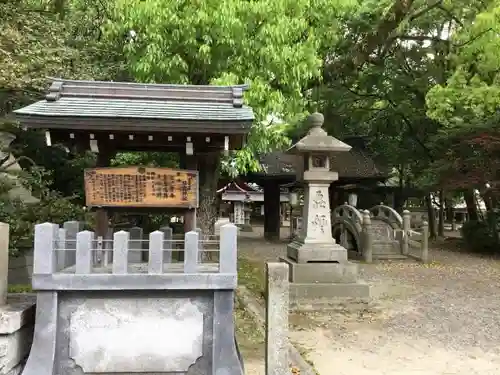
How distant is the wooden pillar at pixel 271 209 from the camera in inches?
973

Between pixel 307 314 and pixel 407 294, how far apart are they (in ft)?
10.7

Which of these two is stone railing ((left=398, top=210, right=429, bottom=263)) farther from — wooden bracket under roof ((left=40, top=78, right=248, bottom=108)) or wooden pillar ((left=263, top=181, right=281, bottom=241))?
wooden bracket under roof ((left=40, top=78, right=248, bottom=108))

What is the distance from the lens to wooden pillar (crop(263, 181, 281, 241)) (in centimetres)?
2470

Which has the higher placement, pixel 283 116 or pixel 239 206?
pixel 283 116

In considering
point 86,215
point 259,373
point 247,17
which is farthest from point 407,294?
point 86,215

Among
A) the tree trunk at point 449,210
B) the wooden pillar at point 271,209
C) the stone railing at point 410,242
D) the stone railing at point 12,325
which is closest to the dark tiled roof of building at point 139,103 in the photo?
the stone railing at point 12,325

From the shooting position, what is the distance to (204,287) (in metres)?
5.73

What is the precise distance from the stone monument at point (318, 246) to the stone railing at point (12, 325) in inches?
230

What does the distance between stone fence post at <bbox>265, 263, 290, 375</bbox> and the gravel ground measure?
1.09 meters

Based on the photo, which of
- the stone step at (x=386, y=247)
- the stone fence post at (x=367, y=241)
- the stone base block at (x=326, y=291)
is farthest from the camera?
the stone step at (x=386, y=247)

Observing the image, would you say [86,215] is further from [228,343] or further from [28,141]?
[228,343]

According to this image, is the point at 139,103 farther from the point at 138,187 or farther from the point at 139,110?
the point at 138,187

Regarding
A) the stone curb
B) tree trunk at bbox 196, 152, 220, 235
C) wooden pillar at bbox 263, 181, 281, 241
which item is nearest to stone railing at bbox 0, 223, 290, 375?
the stone curb

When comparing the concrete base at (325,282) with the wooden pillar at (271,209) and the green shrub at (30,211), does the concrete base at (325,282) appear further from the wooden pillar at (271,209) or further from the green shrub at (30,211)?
the wooden pillar at (271,209)
